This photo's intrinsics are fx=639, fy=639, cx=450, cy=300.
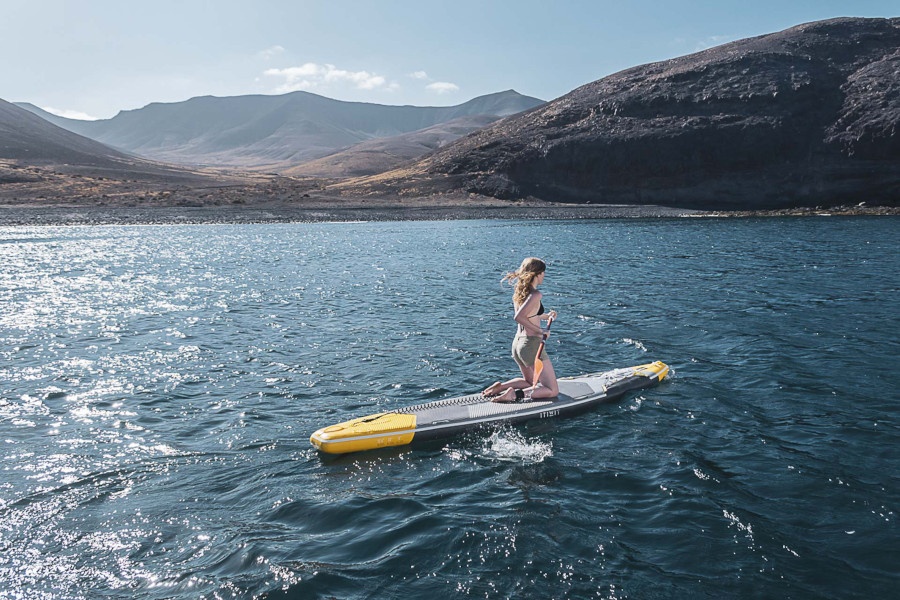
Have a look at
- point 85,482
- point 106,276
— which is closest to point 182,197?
point 106,276

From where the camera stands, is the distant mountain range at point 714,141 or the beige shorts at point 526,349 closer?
the beige shorts at point 526,349

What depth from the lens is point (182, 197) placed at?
279 feet

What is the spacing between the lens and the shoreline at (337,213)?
6744cm

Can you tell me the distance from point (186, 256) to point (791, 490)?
39.2 m

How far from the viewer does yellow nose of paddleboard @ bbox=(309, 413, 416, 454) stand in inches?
426

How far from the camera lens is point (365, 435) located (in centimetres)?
1100

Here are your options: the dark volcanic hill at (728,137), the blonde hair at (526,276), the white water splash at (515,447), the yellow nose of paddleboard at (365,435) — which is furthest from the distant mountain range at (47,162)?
the white water splash at (515,447)

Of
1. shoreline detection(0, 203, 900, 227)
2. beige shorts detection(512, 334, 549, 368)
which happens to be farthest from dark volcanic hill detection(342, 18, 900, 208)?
beige shorts detection(512, 334, 549, 368)

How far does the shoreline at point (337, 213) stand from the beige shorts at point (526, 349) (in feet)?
201

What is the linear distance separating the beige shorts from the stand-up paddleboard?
81 cm

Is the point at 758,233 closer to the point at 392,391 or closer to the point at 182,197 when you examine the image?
the point at 392,391

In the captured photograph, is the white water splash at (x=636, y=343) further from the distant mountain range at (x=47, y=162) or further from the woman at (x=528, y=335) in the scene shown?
the distant mountain range at (x=47, y=162)

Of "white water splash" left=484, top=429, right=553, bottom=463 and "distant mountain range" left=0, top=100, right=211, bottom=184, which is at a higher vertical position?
"distant mountain range" left=0, top=100, right=211, bottom=184

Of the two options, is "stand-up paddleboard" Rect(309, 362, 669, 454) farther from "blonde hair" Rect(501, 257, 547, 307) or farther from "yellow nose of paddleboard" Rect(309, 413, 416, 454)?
"blonde hair" Rect(501, 257, 547, 307)
